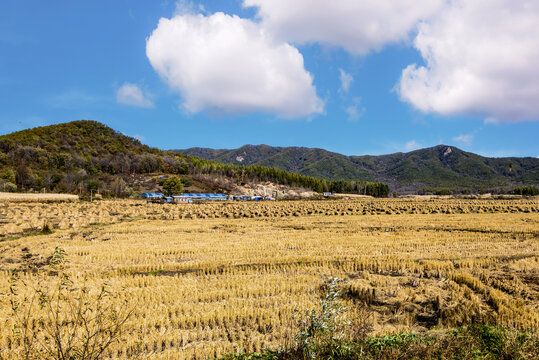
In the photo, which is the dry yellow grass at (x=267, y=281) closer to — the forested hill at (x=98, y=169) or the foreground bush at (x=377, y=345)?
the foreground bush at (x=377, y=345)

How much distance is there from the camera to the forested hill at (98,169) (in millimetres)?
108688

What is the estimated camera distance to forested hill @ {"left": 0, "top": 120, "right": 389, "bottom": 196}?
109 metres

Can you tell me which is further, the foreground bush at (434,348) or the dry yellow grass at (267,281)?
the dry yellow grass at (267,281)

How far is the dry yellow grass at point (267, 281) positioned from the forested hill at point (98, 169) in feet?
290

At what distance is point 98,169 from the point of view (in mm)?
146625

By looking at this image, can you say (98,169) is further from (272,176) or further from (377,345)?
(377,345)

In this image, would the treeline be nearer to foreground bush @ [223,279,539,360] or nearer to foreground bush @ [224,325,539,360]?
foreground bush @ [224,325,539,360]

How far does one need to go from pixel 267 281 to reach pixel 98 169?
161m

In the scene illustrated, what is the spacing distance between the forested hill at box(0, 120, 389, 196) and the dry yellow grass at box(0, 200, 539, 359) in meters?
88.4

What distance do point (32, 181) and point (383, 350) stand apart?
423 feet

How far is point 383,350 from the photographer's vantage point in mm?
5547

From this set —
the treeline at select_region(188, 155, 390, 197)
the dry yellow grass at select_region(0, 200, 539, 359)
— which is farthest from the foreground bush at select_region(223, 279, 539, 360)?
the treeline at select_region(188, 155, 390, 197)

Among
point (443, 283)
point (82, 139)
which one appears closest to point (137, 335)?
point (443, 283)

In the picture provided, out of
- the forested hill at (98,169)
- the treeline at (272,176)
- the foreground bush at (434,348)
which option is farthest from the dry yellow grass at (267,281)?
the treeline at (272,176)
